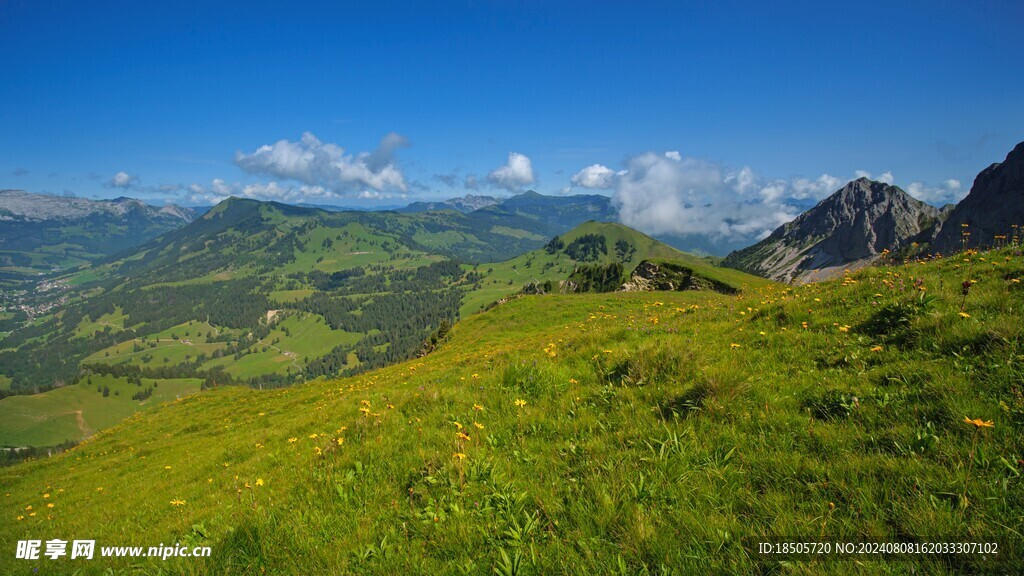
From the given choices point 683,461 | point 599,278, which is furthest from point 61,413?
point 683,461

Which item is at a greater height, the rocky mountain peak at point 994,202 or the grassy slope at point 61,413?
the rocky mountain peak at point 994,202

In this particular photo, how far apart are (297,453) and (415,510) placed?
5.37 meters

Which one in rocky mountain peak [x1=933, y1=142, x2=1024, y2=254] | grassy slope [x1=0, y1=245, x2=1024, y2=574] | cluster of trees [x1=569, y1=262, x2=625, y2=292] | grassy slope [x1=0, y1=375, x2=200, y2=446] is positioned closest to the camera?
grassy slope [x1=0, y1=245, x2=1024, y2=574]

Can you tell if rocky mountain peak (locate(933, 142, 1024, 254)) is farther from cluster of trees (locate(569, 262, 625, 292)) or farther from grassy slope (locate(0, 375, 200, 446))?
grassy slope (locate(0, 375, 200, 446))

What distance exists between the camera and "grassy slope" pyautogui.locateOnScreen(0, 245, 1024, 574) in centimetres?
323

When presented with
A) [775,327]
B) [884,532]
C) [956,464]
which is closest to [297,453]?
[884,532]

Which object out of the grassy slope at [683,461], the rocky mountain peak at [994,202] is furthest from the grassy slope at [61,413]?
the rocky mountain peak at [994,202]

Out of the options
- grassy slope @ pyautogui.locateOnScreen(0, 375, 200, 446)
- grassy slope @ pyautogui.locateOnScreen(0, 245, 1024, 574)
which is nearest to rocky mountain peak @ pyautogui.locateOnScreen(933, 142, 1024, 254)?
grassy slope @ pyautogui.locateOnScreen(0, 245, 1024, 574)

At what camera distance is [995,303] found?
6293 millimetres

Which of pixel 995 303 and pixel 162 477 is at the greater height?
pixel 995 303

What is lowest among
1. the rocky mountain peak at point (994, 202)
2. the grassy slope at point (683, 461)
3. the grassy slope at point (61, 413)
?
the grassy slope at point (61, 413)

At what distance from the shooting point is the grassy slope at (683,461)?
3229mm

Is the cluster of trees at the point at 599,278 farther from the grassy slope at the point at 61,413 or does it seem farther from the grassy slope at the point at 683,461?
the grassy slope at the point at 61,413

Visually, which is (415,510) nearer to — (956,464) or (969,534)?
(969,534)
